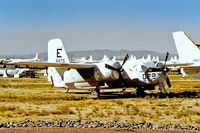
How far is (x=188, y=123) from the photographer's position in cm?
1567

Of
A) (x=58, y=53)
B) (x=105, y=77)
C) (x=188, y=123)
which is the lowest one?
(x=188, y=123)

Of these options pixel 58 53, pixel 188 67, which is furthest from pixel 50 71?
pixel 188 67

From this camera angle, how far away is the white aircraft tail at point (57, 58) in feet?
106

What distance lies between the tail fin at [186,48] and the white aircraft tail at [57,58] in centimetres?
1276

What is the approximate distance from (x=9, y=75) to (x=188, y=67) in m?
68.2

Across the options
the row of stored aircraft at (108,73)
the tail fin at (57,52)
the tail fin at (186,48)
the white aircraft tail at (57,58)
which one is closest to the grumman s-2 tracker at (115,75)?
the row of stored aircraft at (108,73)

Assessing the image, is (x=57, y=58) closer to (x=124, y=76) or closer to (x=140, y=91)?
(x=124, y=76)

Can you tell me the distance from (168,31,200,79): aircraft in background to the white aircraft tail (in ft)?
39.6

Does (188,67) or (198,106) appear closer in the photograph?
(198,106)

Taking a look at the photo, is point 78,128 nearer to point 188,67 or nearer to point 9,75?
point 188,67

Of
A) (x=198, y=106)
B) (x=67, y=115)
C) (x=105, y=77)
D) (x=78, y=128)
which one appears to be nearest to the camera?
(x=78, y=128)

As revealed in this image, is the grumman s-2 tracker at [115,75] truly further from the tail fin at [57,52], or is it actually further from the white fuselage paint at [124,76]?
the tail fin at [57,52]

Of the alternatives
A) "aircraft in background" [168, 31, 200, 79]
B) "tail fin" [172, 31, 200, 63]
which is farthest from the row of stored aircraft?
"tail fin" [172, 31, 200, 63]

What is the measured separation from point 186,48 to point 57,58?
562 inches
